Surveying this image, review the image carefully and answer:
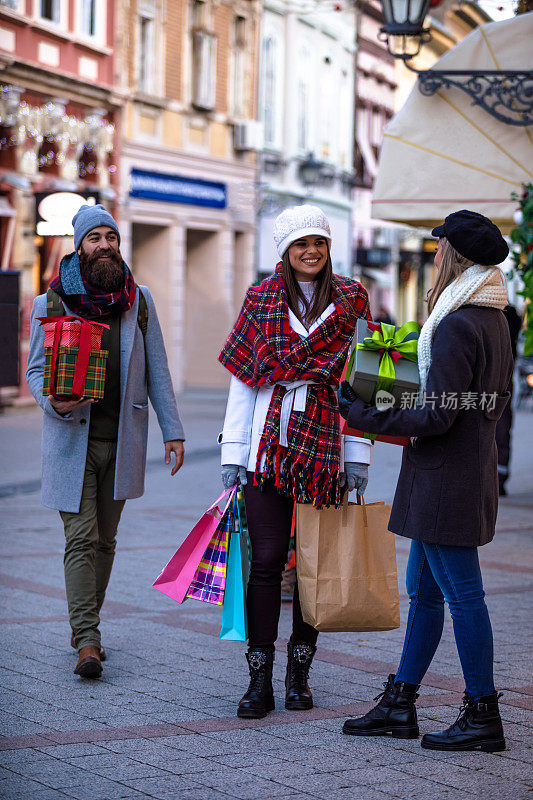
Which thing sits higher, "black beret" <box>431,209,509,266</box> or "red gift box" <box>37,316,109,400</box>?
"black beret" <box>431,209,509,266</box>

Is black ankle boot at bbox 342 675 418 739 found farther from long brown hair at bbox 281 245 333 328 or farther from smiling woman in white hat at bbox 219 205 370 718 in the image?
long brown hair at bbox 281 245 333 328

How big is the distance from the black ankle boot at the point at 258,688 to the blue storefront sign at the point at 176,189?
21236mm

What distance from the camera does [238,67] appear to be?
2981 centimetres

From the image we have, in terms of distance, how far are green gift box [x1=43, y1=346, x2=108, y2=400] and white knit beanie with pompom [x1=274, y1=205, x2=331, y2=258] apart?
3.18ft

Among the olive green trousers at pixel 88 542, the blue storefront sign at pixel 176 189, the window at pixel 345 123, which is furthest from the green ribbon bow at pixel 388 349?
the window at pixel 345 123

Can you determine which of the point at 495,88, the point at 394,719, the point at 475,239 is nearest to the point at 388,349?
the point at 475,239

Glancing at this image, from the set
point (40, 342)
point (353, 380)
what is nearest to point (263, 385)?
point (353, 380)

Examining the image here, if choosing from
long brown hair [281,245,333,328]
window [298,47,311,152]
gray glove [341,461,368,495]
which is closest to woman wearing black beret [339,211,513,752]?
gray glove [341,461,368,495]

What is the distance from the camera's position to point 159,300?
90.8 ft

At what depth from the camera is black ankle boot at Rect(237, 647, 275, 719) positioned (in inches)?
A: 198

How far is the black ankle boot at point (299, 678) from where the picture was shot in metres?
5.18

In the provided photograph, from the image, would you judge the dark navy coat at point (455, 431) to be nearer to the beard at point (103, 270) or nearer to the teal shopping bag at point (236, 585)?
the teal shopping bag at point (236, 585)

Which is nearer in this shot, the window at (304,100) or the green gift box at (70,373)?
the green gift box at (70,373)

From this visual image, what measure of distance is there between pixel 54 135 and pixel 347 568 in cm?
1879
